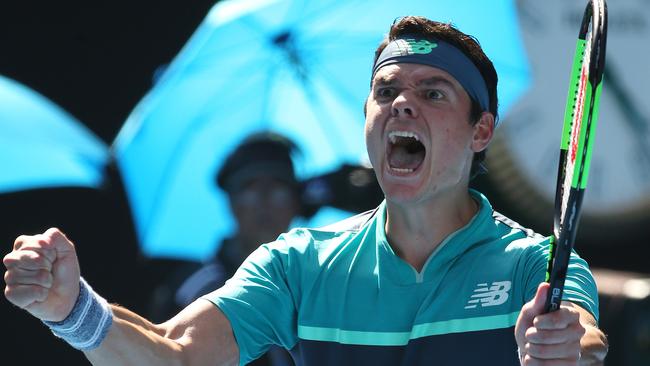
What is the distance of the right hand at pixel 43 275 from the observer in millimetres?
2873

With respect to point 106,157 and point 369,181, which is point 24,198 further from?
point 369,181

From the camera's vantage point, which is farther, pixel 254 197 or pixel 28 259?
pixel 254 197

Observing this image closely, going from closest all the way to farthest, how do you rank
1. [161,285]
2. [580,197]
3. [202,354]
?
[580,197] < [202,354] < [161,285]

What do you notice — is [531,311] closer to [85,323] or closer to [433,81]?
[433,81]

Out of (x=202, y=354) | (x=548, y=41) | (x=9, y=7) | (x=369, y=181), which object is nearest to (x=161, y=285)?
(x=369, y=181)

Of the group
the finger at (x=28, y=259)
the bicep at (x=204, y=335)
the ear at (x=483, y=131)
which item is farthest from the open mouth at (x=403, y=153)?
the finger at (x=28, y=259)

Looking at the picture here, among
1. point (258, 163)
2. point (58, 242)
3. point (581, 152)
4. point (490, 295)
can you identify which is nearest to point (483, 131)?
point (490, 295)

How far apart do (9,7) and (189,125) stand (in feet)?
4.47

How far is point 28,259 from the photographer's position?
2879 millimetres

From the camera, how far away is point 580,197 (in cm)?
275

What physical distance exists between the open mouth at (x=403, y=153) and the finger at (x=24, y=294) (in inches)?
40.0

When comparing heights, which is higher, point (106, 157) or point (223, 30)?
point (223, 30)

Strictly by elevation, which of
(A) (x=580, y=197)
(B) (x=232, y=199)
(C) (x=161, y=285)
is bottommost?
(C) (x=161, y=285)

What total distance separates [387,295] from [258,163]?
2.74m
